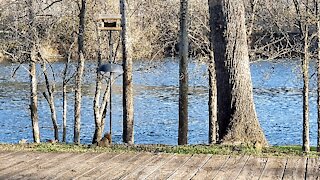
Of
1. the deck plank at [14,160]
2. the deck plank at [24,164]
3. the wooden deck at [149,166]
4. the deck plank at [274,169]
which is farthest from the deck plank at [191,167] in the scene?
the deck plank at [14,160]

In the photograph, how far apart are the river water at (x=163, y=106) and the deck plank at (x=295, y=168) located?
11.3 m

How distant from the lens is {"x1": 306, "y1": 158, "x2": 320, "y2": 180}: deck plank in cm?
494

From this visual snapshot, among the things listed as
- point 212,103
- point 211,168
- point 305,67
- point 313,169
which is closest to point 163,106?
point 212,103

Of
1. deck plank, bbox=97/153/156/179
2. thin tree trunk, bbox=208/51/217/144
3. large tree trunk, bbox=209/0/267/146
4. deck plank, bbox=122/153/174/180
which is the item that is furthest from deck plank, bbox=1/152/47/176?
thin tree trunk, bbox=208/51/217/144

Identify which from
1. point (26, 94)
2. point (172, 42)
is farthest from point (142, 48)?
point (26, 94)

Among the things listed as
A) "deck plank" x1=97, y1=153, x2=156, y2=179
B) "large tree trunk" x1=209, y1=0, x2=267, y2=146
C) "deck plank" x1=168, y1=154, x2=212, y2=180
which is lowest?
"deck plank" x1=97, y1=153, x2=156, y2=179

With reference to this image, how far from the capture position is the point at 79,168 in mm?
5438

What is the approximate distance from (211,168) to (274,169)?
59cm

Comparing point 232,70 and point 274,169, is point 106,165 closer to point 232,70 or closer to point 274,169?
point 274,169

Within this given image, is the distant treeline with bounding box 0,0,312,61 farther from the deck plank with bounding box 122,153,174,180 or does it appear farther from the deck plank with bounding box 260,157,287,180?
the deck plank with bounding box 122,153,174,180

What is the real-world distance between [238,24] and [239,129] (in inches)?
60.2

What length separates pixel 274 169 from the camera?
5273 mm

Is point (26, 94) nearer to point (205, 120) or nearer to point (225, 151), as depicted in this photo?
point (205, 120)

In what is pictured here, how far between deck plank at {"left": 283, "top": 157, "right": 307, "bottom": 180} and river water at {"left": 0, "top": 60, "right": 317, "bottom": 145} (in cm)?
1127
